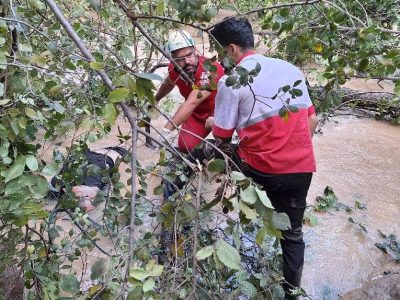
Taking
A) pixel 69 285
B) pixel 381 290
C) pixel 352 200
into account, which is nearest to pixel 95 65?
pixel 69 285

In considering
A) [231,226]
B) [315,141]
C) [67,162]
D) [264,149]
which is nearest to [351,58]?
[264,149]

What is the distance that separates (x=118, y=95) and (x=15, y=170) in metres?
0.37

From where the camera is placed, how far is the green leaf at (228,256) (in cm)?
103

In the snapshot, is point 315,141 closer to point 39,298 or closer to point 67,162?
point 67,162

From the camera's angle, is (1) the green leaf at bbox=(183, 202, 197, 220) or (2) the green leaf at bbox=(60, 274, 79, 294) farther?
(2) the green leaf at bbox=(60, 274, 79, 294)

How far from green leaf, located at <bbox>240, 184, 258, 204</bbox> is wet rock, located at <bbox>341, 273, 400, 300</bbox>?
1.95 meters

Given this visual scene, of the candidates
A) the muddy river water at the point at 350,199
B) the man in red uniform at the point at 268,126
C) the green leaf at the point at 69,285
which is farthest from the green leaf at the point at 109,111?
the man in red uniform at the point at 268,126

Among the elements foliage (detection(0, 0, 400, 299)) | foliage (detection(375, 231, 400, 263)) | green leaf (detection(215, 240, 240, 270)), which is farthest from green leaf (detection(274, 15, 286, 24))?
foliage (detection(375, 231, 400, 263))

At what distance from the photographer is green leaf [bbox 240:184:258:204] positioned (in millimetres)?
1053

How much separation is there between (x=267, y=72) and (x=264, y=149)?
397 millimetres

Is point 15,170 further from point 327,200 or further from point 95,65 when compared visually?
point 327,200

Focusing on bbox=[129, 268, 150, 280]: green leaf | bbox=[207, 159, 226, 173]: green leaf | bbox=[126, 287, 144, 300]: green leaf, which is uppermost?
bbox=[207, 159, 226, 173]: green leaf

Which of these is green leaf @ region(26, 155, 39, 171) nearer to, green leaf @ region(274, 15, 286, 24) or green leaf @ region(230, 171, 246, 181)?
green leaf @ region(230, 171, 246, 181)

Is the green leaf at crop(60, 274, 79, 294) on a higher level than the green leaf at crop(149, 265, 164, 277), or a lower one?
lower
